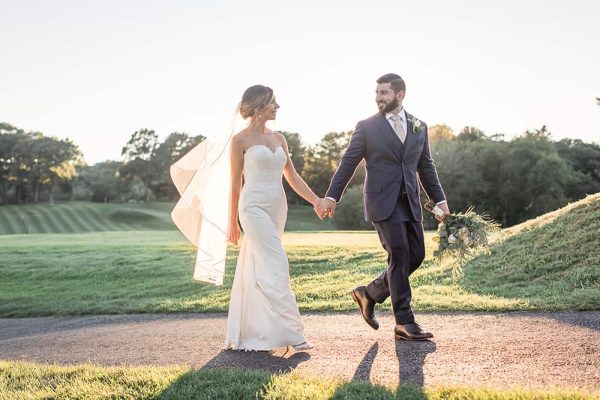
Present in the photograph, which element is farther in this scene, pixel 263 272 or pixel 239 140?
pixel 239 140

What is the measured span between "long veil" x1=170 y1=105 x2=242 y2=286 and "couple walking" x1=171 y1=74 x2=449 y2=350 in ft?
1.00

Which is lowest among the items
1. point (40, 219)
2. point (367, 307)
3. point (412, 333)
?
point (40, 219)

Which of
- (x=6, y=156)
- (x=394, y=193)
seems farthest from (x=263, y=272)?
(x=6, y=156)

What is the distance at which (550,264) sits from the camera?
10.9 metres

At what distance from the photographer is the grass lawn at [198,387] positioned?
14.3ft

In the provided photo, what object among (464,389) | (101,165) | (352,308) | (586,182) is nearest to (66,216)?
(101,165)

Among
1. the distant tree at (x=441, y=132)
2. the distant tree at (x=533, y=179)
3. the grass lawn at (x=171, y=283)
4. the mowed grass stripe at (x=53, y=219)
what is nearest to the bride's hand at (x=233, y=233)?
the grass lawn at (x=171, y=283)

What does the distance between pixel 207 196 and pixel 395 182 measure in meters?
2.32

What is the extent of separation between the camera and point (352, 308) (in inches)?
385

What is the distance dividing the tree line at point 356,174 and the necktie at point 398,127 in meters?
47.6

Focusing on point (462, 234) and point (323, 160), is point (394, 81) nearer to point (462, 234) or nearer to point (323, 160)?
point (462, 234)

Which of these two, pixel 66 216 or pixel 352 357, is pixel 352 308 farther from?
pixel 66 216

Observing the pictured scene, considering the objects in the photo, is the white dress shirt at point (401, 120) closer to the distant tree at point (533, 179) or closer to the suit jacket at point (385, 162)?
the suit jacket at point (385, 162)

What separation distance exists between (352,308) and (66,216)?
77645 millimetres
